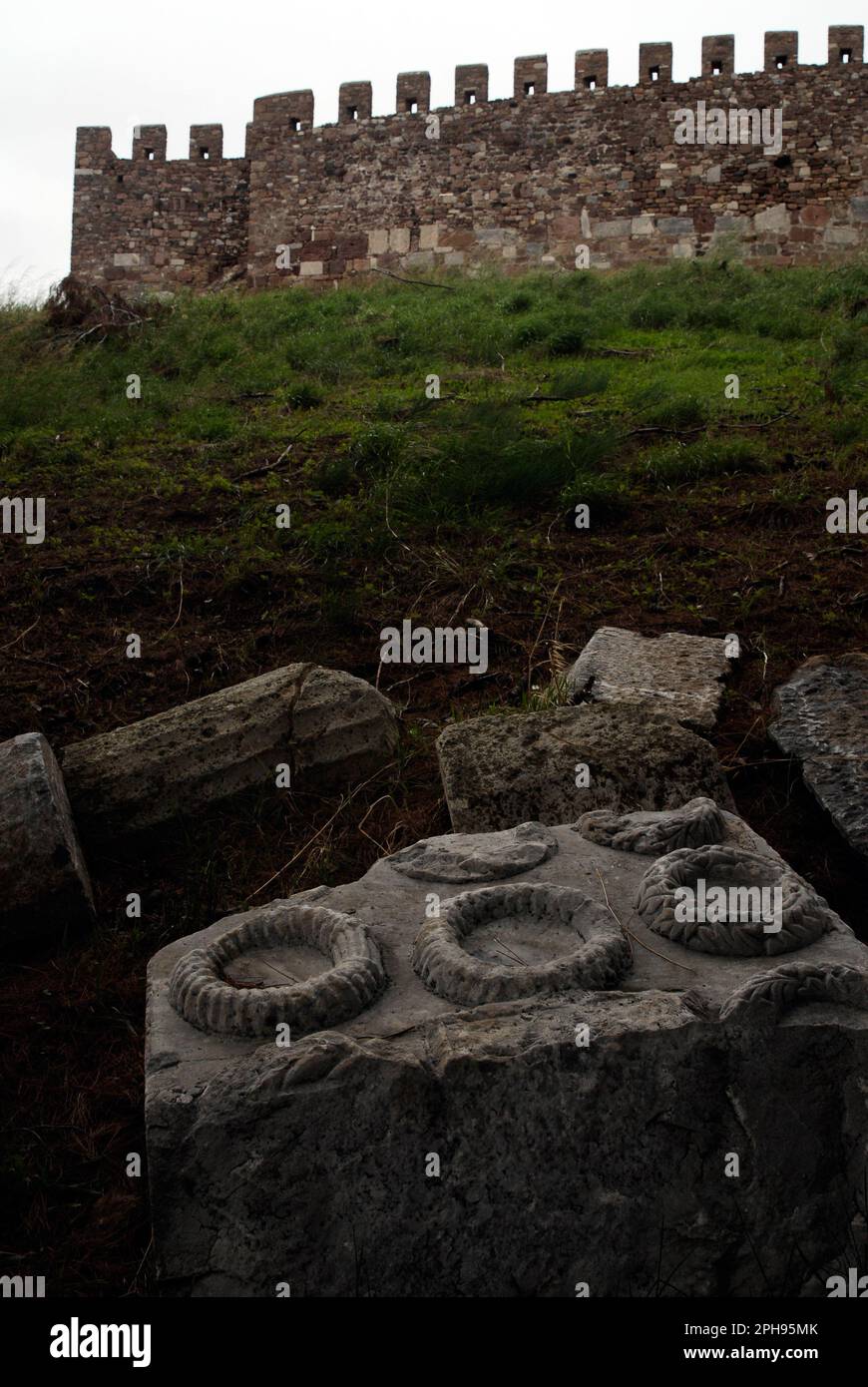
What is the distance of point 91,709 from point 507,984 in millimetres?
3006

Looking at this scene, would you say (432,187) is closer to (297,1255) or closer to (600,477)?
(600,477)

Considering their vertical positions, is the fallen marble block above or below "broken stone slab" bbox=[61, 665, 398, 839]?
below

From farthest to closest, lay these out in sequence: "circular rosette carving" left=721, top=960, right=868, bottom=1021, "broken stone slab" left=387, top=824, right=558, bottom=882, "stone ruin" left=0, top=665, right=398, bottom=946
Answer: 1. "stone ruin" left=0, top=665, right=398, bottom=946
2. "broken stone slab" left=387, top=824, right=558, bottom=882
3. "circular rosette carving" left=721, top=960, right=868, bottom=1021

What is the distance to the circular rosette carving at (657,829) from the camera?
3.29 m

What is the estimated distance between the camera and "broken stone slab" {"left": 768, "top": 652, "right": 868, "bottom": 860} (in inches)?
149

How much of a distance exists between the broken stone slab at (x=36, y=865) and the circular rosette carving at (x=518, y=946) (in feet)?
4.28

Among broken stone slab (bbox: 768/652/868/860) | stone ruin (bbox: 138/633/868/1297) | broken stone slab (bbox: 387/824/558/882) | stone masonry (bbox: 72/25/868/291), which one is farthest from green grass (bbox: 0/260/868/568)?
stone ruin (bbox: 138/633/868/1297)

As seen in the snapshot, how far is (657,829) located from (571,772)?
71cm

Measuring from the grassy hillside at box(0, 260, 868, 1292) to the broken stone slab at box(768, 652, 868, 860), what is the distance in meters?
0.18

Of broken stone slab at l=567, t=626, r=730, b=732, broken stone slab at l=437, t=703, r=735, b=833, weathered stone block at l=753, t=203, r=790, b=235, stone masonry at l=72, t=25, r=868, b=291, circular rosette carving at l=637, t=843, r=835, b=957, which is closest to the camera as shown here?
circular rosette carving at l=637, t=843, r=835, b=957

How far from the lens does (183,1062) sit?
7.99 feet

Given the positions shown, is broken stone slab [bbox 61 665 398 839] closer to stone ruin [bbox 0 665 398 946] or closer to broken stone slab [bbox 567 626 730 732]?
stone ruin [bbox 0 665 398 946]

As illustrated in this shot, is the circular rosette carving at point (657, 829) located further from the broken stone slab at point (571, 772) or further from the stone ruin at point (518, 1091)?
the broken stone slab at point (571, 772)

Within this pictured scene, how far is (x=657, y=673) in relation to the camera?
4.84 meters
